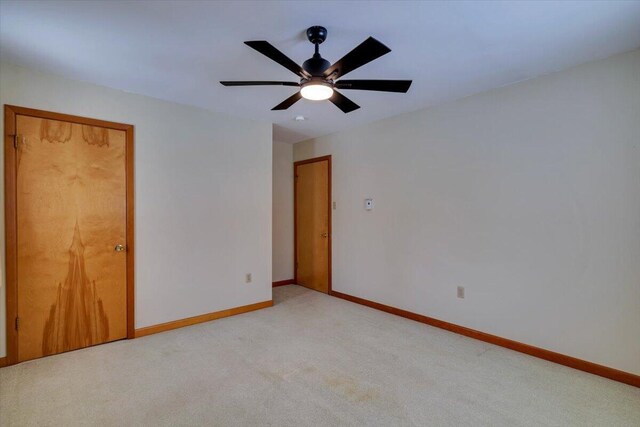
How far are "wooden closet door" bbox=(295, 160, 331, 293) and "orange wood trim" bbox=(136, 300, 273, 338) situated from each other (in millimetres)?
1081

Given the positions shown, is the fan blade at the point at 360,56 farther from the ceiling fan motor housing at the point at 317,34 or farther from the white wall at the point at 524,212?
the white wall at the point at 524,212

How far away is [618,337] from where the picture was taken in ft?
7.90

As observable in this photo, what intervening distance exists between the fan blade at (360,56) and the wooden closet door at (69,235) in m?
2.37

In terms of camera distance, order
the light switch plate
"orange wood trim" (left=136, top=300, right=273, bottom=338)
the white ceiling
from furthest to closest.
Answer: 1. the light switch plate
2. "orange wood trim" (left=136, top=300, right=273, bottom=338)
3. the white ceiling

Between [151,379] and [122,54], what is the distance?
2470 millimetres

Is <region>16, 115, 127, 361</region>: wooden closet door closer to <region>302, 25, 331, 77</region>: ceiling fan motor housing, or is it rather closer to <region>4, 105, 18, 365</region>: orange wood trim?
<region>4, 105, 18, 365</region>: orange wood trim

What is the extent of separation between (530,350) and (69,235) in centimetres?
427

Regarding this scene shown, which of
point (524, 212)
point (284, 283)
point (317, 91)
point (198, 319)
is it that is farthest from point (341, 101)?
point (284, 283)

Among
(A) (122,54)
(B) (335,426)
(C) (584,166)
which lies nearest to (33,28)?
(A) (122,54)

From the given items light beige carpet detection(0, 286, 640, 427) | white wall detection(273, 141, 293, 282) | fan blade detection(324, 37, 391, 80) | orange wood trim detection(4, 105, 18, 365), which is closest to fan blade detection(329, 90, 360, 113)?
fan blade detection(324, 37, 391, 80)

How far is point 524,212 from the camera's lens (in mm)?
2887

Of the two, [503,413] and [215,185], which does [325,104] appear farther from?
[503,413]

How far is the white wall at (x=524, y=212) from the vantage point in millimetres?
2414

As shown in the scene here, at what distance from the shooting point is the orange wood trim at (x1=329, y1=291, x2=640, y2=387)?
2.40 metres
